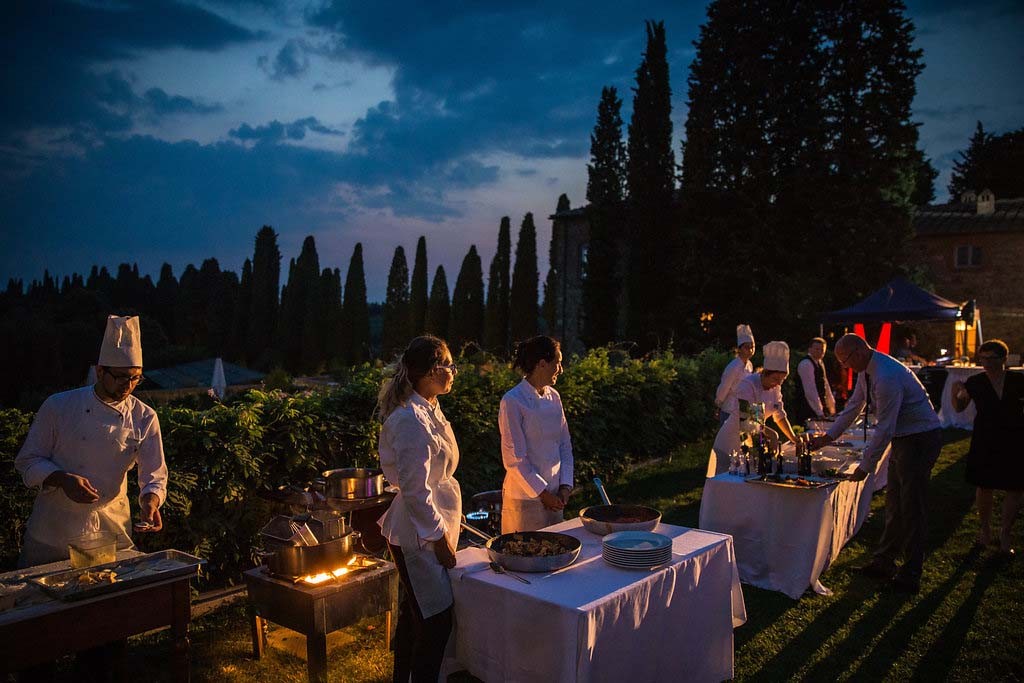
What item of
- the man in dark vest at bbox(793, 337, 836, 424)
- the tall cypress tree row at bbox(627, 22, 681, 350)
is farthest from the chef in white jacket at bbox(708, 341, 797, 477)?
the tall cypress tree row at bbox(627, 22, 681, 350)

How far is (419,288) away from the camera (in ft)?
140

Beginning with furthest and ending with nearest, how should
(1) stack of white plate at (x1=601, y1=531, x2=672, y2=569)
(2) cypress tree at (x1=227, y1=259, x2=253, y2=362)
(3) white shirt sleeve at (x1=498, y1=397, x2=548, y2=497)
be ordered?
(2) cypress tree at (x1=227, y1=259, x2=253, y2=362)
(3) white shirt sleeve at (x1=498, y1=397, x2=548, y2=497)
(1) stack of white plate at (x1=601, y1=531, x2=672, y2=569)

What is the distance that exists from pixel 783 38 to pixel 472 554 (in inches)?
948

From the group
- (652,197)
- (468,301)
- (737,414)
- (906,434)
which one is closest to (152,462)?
(737,414)

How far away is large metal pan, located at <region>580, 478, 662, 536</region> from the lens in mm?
3430

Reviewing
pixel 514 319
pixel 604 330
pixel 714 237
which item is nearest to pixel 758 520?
pixel 714 237

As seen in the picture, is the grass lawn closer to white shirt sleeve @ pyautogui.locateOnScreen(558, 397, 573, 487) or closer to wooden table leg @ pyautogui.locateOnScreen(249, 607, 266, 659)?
wooden table leg @ pyautogui.locateOnScreen(249, 607, 266, 659)

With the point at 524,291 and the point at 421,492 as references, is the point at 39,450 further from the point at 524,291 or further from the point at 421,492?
the point at 524,291

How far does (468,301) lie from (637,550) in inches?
1536

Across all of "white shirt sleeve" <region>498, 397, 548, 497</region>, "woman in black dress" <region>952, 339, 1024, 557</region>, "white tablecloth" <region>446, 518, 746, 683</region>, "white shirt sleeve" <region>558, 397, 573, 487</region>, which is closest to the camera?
"white tablecloth" <region>446, 518, 746, 683</region>

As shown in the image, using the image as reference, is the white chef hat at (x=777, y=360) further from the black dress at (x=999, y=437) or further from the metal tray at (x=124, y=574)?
the metal tray at (x=124, y=574)

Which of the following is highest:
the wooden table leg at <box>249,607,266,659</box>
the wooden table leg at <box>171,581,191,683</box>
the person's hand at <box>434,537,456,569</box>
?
the person's hand at <box>434,537,456,569</box>

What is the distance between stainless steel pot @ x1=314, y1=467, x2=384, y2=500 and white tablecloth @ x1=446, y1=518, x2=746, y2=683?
1.06 m

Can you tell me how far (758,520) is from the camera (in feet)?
17.1
